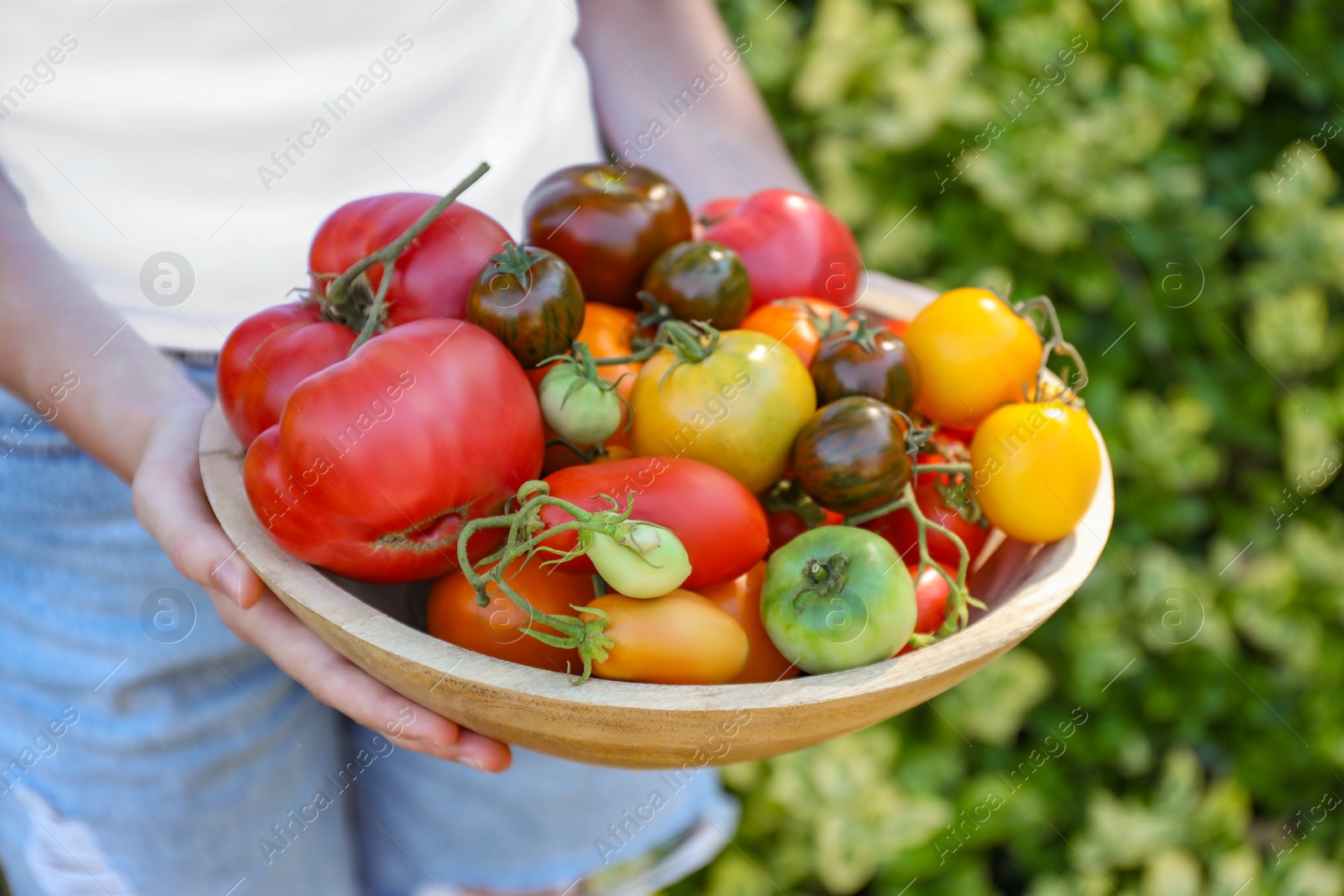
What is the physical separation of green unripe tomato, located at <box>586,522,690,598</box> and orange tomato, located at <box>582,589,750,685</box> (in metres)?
0.01

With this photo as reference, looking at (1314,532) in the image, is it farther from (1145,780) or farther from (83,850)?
(83,850)

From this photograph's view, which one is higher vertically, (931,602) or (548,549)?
(548,549)

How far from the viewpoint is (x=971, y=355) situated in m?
0.99

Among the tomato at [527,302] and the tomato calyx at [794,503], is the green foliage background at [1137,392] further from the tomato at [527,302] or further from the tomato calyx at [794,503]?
the tomato at [527,302]

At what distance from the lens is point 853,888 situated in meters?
1.63

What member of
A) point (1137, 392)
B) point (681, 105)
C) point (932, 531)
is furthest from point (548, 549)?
point (1137, 392)

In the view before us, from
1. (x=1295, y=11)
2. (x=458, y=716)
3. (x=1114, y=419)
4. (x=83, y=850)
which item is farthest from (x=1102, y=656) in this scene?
(x=83, y=850)

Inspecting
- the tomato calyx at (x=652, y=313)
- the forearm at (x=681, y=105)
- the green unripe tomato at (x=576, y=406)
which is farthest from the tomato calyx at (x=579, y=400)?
the forearm at (x=681, y=105)

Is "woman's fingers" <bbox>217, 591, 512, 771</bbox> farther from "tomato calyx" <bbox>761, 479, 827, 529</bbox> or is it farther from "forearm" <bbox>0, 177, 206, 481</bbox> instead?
"tomato calyx" <bbox>761, 479, 827, 529</bbox>

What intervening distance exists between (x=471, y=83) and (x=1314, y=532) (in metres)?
1.52

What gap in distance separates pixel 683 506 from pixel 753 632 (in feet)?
0.42

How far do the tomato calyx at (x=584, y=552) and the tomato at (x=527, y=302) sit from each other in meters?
0.16

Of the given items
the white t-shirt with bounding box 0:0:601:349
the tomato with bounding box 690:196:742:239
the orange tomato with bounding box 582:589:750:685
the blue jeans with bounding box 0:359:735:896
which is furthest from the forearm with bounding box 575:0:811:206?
the orange tomato with bounding box 582:589:750:685

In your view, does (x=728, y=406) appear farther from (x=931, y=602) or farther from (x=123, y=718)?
(x=123, y=718)
